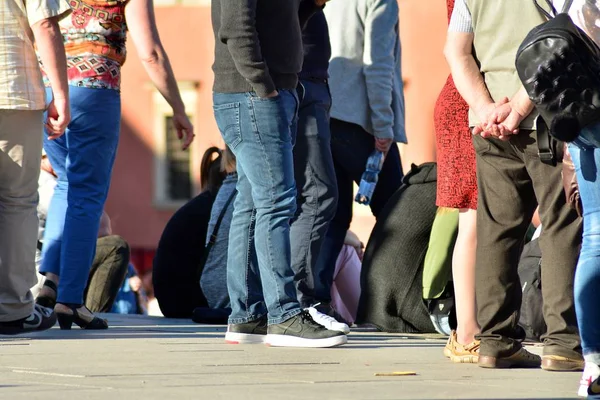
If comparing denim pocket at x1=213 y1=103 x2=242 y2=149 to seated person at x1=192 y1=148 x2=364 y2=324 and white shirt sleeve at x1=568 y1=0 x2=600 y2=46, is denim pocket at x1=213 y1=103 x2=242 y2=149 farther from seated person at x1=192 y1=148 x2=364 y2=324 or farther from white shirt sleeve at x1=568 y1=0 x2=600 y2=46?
seated person at x1=192 y1=148 x2=364 y2=324

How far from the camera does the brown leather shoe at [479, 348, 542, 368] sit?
5.55m

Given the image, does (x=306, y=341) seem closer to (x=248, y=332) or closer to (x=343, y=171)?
(x=248, y=332)

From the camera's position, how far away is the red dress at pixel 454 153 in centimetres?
604

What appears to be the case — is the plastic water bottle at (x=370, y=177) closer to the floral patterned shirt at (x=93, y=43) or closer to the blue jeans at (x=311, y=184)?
the blue jeans at (x=311, y=184)

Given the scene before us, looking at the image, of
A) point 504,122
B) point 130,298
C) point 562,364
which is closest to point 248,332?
point 562,364

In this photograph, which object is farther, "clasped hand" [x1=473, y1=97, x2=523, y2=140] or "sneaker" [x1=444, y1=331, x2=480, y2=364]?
"sneaker" [x1=444, y1=331, x2=480, y2=364]

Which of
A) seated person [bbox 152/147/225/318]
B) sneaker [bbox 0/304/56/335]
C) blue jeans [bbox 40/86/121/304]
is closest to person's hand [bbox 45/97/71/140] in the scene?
blue jeans [bbox 40/86/121/304]

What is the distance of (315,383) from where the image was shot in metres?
4.88

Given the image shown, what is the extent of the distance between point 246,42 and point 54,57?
3.27 feet

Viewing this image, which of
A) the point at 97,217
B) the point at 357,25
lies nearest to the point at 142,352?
the point at 97,217

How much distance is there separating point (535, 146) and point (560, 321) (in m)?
0.64

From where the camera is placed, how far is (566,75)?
4.78 meters

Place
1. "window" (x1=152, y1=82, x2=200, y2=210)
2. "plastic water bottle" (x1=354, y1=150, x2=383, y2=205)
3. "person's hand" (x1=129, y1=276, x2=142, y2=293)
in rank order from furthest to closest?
"window" (x1=152, y1=82, x2=200, y2=210), "person's hand" (x1=129, y1=276, x2=142, y2=293), "plastic water bottle" (x1=354, y1=150, x2=383, y2=205)

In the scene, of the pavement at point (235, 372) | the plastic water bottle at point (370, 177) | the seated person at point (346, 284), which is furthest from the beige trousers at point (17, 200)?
the seated person at point (346, 284)
